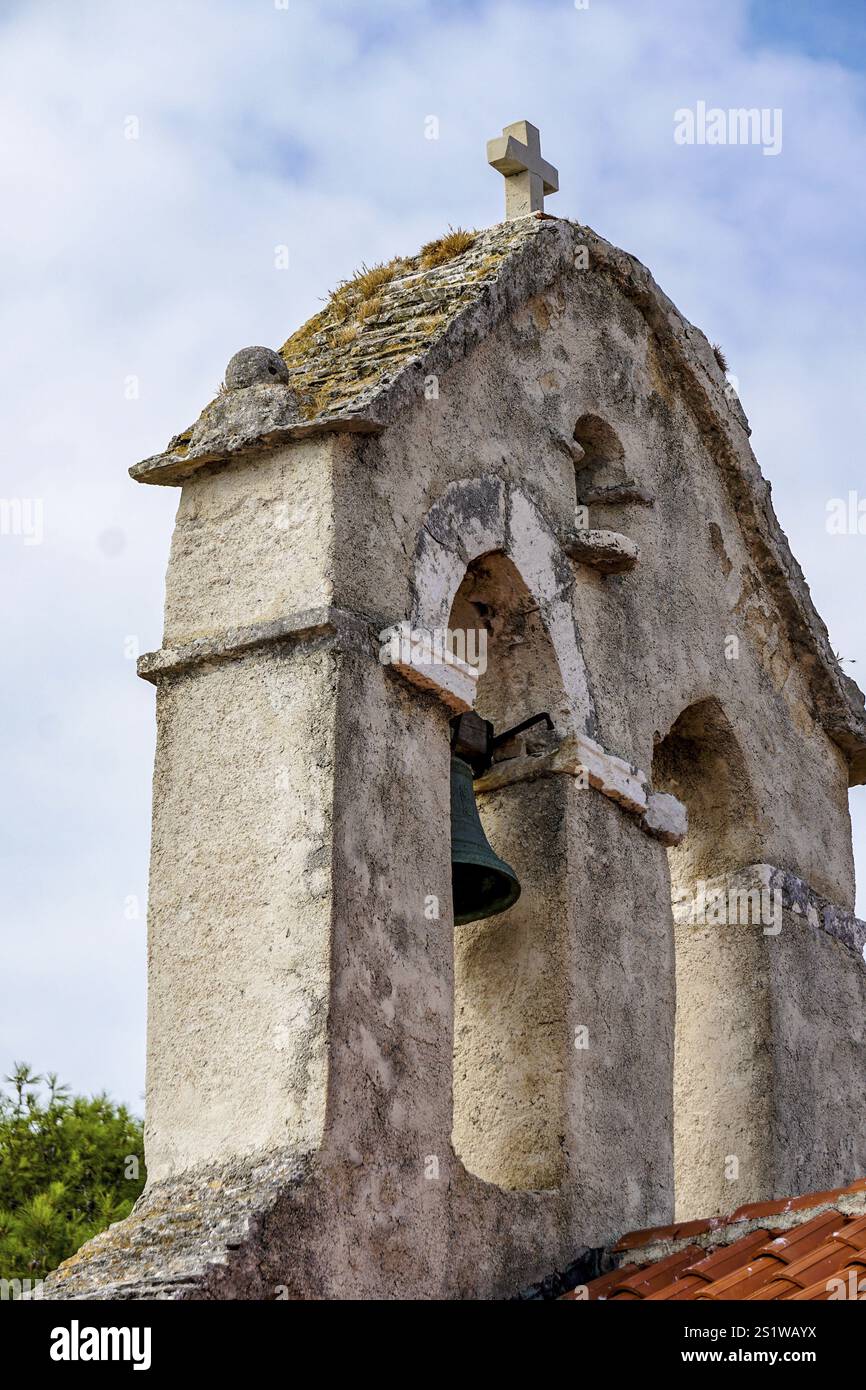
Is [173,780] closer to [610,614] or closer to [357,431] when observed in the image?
[357,431]

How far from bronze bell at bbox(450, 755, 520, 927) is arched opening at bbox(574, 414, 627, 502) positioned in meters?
1.66

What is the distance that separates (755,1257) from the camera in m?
5.77

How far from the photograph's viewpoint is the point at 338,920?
5574 mm

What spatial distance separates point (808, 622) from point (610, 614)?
170 centimetres

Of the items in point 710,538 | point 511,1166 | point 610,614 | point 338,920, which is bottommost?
point 511,1166

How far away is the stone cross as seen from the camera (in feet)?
26.0

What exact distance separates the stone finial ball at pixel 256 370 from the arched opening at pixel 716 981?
2.37 m

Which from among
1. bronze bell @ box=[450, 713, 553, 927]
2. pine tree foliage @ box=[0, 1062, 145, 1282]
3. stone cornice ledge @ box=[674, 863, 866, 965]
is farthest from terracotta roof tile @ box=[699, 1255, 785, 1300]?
pine tree foliage @ box=[0, 1062, 145, 1282]

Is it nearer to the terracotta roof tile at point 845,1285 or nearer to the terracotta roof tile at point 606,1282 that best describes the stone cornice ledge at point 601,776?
the terracotta roof tile at point 606,1282

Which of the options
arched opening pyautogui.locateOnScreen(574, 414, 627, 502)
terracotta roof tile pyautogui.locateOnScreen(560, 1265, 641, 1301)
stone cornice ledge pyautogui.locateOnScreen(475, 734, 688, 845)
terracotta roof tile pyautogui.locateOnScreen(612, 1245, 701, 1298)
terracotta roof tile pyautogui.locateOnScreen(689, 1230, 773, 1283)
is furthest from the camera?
arched opening pyautogui.locateOnScreen(574, 414, 627, 502)

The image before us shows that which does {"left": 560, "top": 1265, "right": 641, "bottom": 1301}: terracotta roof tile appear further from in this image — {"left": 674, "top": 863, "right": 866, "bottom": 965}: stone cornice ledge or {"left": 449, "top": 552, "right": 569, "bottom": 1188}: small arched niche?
{"left": 674, "top": 863, "right": 866, "bottom": 965}: stone cornice ledge

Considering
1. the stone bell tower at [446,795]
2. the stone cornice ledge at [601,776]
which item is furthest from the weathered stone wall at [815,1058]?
the stone cornice ledge at [601,776]
